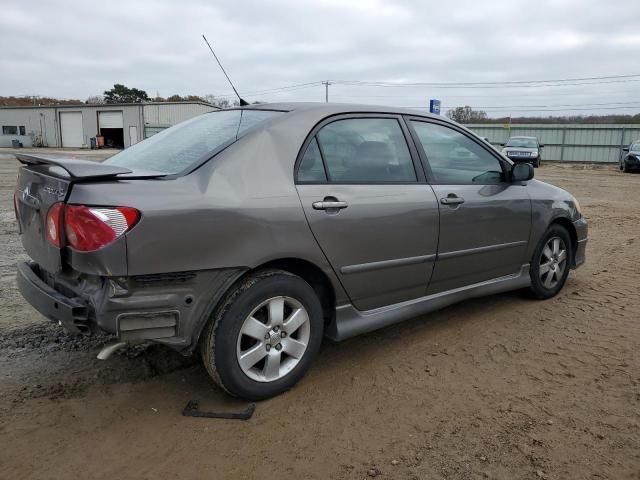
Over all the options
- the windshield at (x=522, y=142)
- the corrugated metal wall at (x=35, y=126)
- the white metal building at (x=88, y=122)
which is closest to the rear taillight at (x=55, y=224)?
the windshield at (x=522, y=142)

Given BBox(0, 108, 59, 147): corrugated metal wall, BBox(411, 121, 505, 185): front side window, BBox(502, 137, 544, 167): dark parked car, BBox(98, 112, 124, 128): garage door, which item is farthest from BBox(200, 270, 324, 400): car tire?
BBox(0, 108, 59, 147): corrugated metal wall

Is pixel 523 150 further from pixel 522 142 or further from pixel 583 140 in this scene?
pixel 583 140

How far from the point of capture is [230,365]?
8.67 ft

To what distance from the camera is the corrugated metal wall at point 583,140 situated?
2856 cm

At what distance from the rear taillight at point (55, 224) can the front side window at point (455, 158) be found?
2316 millimetres

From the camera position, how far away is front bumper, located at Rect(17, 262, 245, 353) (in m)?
2.35

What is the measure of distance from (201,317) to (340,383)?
1.01 m

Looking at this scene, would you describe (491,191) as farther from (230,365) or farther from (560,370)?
(230,365)

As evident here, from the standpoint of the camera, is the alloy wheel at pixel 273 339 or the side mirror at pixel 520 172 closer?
the alloy wheel at pixel 273 339

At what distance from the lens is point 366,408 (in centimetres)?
279

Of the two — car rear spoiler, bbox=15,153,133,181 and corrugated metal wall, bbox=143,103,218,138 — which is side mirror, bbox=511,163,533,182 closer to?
car rear spoiler, bbox=15,153,133,181

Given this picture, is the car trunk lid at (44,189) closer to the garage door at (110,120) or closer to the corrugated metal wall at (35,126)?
the garage door at (110,120)

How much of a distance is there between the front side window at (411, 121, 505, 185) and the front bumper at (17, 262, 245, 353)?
1.75 meters

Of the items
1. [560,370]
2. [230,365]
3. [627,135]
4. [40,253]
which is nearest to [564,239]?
[560,370]
